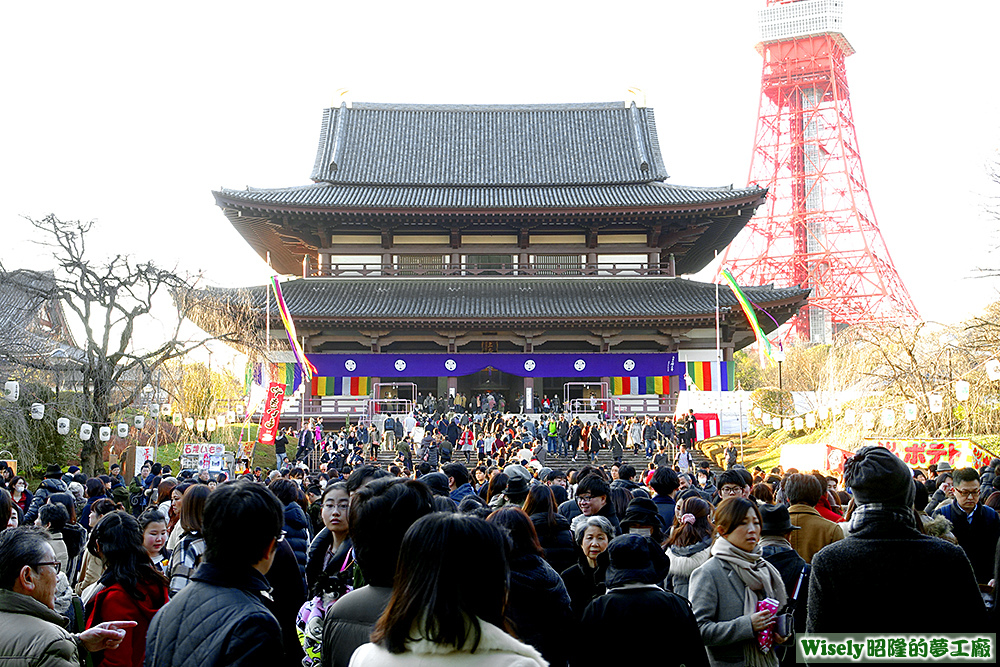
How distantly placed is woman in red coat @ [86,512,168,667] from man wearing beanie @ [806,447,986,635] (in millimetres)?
3103

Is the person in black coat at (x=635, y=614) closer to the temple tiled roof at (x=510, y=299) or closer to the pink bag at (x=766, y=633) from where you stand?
the pink bag at (x=766, y=633)

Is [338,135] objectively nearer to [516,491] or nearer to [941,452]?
[941,452]

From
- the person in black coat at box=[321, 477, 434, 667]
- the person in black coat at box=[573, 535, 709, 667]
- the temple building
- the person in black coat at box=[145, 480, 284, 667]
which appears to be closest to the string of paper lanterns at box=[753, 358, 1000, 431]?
the temple building

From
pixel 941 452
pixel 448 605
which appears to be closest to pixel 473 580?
pixel 448 605

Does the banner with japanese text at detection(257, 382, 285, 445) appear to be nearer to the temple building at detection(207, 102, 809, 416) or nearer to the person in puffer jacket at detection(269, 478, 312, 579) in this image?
the temple building at detection(207, 102, 809, 416)

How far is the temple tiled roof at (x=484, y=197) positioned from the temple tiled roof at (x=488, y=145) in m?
0.61

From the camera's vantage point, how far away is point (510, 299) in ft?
96.9

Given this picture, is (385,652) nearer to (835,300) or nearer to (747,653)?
(747,653)

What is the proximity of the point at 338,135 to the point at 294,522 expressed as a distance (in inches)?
1288

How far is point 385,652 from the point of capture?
2.26 meters

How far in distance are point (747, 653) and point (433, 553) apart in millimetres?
2446

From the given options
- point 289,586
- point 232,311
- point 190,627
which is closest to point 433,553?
point 190,627

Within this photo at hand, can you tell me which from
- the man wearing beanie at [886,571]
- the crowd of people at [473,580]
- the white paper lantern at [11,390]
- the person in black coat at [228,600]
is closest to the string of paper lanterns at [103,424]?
the white paper lantern at [11,390]

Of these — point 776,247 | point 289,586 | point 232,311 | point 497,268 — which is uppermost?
point 776,247
